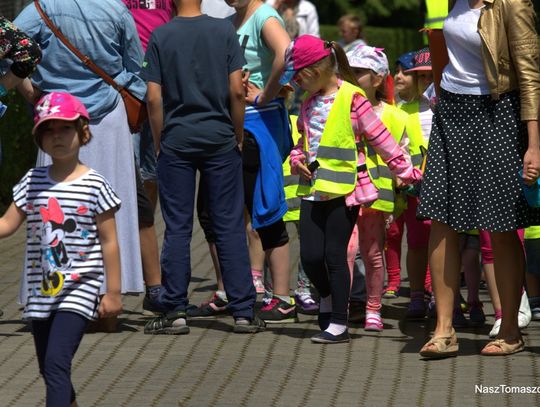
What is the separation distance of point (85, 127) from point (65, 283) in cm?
62

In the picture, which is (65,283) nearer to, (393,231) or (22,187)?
(22,187)

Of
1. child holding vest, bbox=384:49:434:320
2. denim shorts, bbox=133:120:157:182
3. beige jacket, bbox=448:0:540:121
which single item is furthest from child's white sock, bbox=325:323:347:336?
denim shorts, bbox=133:120:157:182

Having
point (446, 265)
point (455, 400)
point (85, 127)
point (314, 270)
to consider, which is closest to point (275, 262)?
point (314, 270)

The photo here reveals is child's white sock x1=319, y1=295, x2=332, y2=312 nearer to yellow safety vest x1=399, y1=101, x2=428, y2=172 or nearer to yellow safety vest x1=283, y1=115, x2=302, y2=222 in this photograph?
yellow safety vest x1=283, y1=115, x2=302, y2=222

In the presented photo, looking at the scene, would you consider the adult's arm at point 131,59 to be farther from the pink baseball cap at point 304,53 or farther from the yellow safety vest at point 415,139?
the yellow safety vest at point 415,139

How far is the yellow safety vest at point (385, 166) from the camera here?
7.79 metres

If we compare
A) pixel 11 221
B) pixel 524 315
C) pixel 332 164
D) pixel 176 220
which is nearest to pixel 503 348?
pixel 524 315

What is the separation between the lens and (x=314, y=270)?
7594mm

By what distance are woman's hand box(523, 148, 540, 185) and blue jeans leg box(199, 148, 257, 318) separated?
1.70m

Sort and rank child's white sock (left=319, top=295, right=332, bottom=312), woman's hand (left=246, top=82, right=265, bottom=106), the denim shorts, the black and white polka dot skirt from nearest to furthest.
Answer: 1. the black and white polka dot skirt
2. child's white sock (left=319, top=295, right=332, bottom=312)
3. woman's hand (left=246, top=82, right=265, bottom=106)
4. the denim shorts

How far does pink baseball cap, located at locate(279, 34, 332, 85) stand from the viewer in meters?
7.52

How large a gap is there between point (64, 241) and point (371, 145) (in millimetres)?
2506

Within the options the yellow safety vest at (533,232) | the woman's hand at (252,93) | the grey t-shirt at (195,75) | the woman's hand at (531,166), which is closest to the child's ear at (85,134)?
the grey t-shirt at (195,75)

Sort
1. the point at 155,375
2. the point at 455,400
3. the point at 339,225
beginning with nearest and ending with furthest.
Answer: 1. the point at 455,400
2. the point at 155,375
3. the point at 339,225
